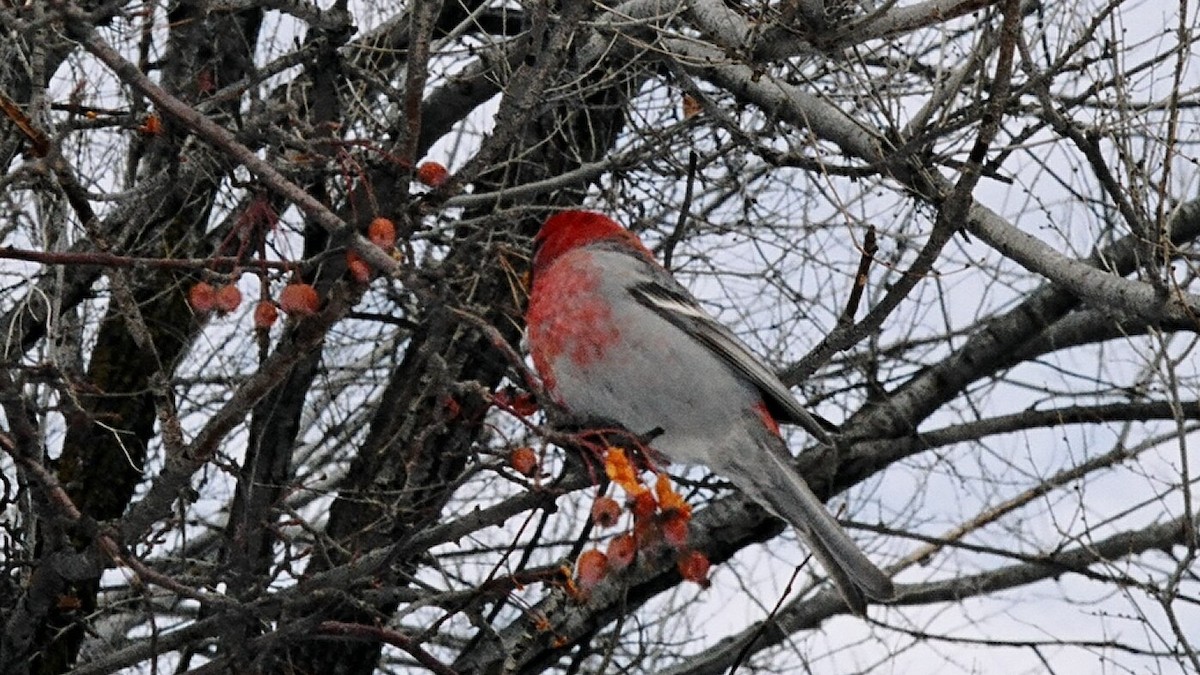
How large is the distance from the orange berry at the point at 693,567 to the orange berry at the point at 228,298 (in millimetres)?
1246

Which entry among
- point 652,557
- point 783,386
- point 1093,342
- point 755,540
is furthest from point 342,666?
point 1093,342

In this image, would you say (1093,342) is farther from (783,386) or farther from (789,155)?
(783,386)

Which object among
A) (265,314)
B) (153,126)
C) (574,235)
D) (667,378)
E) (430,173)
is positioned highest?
(153,126)

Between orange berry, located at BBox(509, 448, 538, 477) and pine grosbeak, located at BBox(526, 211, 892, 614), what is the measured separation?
97cm

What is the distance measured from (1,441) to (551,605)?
2.66m

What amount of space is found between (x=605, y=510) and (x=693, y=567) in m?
0.33

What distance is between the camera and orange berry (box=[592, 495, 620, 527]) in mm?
3602

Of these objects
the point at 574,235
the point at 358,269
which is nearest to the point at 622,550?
the point at 358,269

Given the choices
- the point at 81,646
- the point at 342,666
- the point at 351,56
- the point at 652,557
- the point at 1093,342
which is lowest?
the point at 652,557

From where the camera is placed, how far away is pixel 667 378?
4.83m

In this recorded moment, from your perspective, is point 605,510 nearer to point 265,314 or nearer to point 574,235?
point 265,314

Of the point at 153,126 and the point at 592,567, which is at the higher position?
the point at 153,126

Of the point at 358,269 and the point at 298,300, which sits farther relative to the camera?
the point at 298,300

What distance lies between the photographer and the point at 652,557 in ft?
12.3
